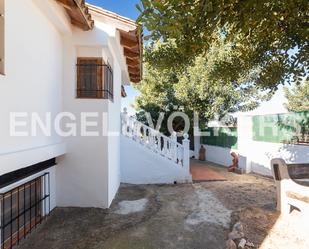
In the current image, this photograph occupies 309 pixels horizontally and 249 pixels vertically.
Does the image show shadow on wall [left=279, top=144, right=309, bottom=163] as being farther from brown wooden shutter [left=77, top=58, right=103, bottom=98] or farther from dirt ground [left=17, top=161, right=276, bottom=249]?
brown wooden shutter [left=77, top=58, right=103, bottom=98]

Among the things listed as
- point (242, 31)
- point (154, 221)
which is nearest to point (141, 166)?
point (154, 221)

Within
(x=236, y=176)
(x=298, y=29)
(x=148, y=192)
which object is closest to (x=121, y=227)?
(x=148, y=192)

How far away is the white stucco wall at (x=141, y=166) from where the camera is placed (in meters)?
9.00

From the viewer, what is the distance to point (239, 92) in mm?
15641

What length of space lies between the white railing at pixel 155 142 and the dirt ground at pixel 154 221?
156 cm

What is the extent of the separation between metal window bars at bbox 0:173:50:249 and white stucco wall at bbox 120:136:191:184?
3.60 meters

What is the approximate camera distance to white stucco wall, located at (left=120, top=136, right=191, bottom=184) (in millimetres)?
9000

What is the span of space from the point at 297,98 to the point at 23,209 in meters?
37.0

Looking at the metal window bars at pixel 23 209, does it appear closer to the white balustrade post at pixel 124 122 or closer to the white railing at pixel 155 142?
the white balustrade post at pixel 124 122

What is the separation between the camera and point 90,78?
623 centimetres

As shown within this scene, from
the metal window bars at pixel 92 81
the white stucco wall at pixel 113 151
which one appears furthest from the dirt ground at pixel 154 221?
the metal window bars at pixel 92 81

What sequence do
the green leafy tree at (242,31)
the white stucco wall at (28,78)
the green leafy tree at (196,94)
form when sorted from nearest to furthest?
the green leafy tree at (242,31) < the white stucco wall at (28,78) < the green leafy tree at (196,94)

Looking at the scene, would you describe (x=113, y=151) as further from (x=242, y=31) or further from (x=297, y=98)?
(x=297, y=98)

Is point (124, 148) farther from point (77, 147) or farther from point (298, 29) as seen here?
point (298, 29)
